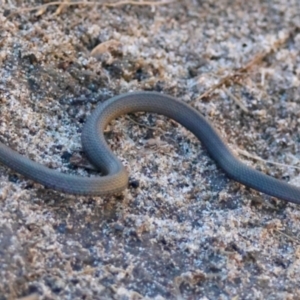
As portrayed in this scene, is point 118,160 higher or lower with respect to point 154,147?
lower

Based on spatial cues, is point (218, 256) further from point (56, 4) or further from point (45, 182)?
point (56, 4)

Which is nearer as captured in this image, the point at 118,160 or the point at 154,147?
the point at 118,160

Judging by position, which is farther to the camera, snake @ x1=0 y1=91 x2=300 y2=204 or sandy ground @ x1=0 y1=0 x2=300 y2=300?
snake @ x1=0 y1=91 x2=300 y2=204

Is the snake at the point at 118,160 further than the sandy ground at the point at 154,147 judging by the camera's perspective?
Yes
